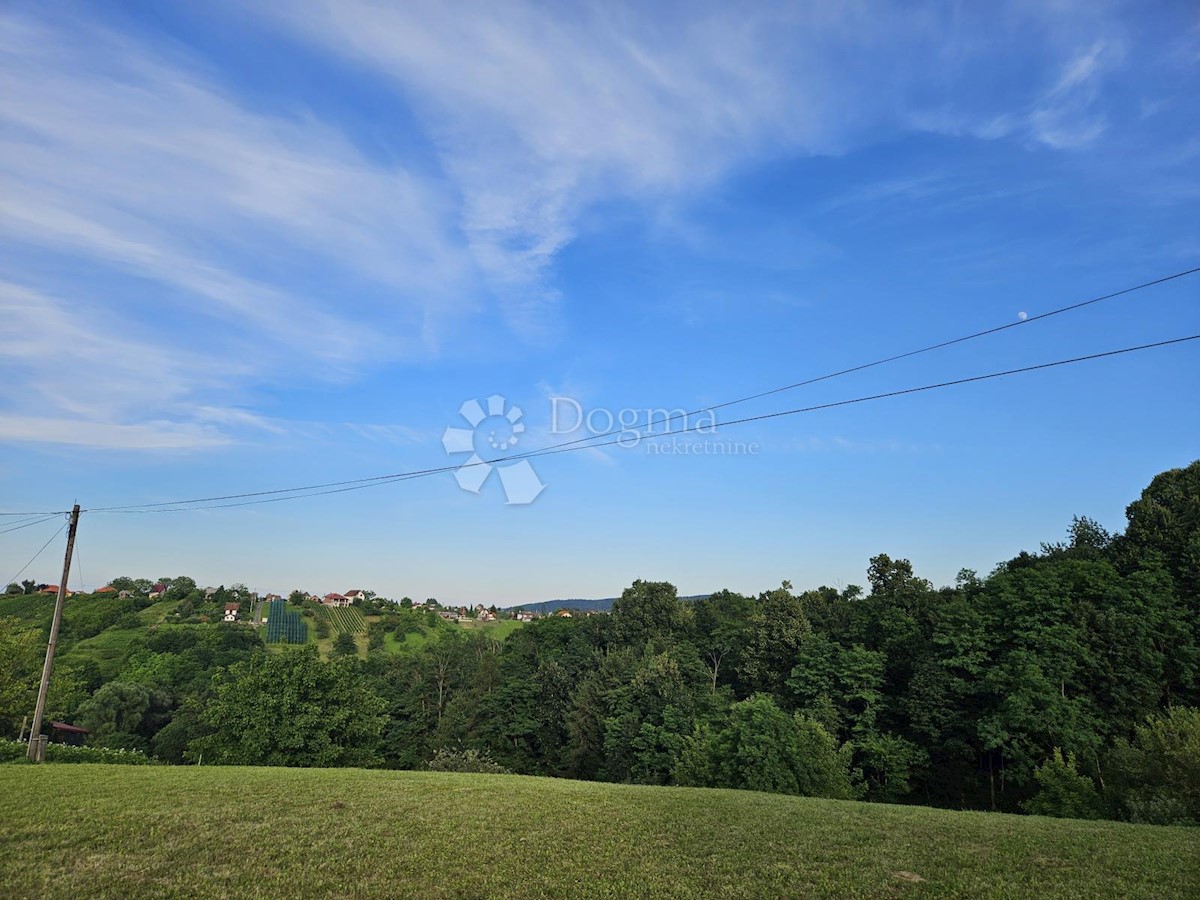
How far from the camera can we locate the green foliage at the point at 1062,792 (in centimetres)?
3173

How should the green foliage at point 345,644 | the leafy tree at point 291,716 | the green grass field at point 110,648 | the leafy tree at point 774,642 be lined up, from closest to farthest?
the leafy tree at point 291,716
the leafy tree at point 774,642
the green grass field at point 110,648
the green foliage at point 345,644

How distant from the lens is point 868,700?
52.8 meters

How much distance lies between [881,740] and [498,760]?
4439cm

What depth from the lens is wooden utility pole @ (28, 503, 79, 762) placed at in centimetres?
2327

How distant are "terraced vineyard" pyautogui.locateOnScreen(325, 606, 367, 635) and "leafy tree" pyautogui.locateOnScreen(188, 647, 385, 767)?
113 metres

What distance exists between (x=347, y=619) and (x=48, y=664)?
15718 cm

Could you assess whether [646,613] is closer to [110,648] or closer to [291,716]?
[291,716]

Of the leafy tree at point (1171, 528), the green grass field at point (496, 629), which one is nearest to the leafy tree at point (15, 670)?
the green grass field at point (496, 629)

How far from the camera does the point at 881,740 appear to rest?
4909 cm

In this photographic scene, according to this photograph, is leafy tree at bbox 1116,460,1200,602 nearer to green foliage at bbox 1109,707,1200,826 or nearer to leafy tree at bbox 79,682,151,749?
green foliage at bbox 1109,707,1200,826

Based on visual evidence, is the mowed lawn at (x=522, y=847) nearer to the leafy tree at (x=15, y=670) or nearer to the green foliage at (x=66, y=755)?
the green foliage at (x=66, y=755)

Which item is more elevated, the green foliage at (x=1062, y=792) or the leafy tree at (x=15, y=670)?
the leafy tree at (x=15, y=670)

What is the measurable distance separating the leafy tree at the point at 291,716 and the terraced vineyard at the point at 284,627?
3589 inches

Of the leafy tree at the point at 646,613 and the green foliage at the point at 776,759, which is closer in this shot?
the green foliage at the point at 776,759
